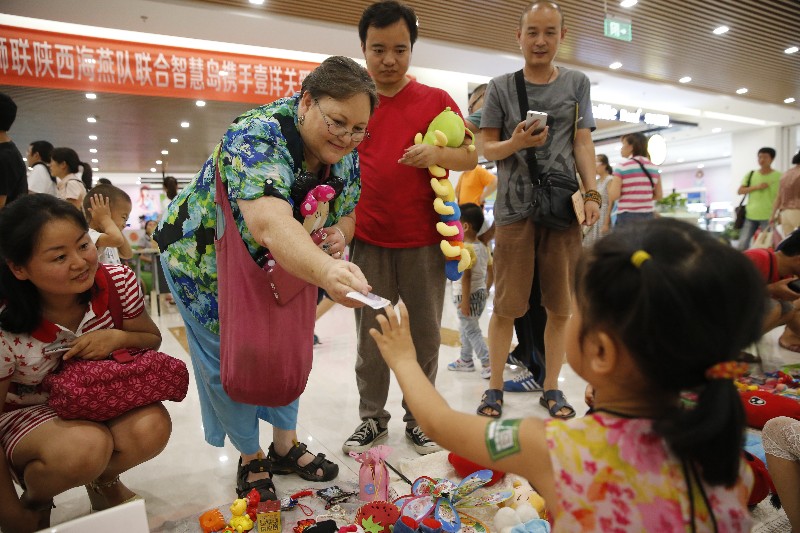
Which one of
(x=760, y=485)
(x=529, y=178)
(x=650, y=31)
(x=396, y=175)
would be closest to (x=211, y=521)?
(x=396, y=175)

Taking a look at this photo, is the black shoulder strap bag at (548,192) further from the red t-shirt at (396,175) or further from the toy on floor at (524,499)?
the toy on floor at (524,499)

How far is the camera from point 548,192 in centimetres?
219

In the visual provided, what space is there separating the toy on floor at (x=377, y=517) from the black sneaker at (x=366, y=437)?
0.56 m

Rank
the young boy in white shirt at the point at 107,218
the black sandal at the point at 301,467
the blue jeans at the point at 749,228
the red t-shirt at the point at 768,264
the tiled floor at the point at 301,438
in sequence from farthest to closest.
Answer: the blue jeans at the point at 749,228 < the young boy in white shirt at the point at 107,218 < the red t-shirt at the point at 768,264 < the black sandal at the point at 301,467 < the tiled floor at the point at 301,438

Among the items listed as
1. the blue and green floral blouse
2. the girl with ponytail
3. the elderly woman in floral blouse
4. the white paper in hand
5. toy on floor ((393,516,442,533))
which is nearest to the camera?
the girl with ponytail

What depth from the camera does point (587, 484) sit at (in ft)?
2.59

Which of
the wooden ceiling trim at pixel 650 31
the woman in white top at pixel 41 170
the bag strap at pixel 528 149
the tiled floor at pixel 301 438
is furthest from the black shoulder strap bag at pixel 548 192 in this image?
the wooden ceiling trim at pixel 650 31

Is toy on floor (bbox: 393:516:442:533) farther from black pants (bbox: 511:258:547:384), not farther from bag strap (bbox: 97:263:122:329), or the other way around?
black pants (bbox: 511:258:547:384)

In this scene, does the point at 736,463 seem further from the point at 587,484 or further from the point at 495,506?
the point at 495,506

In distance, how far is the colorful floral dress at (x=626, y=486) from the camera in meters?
0.76

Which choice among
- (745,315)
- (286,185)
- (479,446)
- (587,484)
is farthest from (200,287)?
(745,315)

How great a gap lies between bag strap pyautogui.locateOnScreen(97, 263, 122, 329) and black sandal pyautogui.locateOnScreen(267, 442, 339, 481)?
2.30 feet

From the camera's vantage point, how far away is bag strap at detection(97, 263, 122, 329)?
161 centimetres

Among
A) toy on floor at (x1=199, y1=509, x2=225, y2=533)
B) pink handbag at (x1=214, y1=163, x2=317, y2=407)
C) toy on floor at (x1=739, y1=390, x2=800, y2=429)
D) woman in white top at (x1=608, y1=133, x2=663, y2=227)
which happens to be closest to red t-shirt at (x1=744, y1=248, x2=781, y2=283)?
toy on floor at (x1=739, y1=390, x2=800, y2=429)
